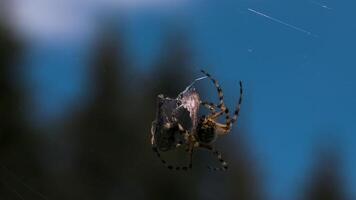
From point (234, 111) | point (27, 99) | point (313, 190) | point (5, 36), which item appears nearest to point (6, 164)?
point (27, 99)

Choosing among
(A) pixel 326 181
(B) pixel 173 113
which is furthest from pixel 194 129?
(A) pixel 326 181

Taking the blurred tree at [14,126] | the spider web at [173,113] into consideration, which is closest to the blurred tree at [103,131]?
the blurred tree at [14,126]

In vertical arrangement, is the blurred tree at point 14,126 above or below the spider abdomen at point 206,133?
below

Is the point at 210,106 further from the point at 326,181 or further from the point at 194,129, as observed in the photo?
the point at 326,181

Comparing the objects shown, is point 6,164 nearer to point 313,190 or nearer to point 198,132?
point 198,132

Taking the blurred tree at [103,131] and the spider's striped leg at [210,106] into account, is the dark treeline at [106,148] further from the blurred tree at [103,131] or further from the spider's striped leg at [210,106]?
the spider's striped leg at [210,106]
